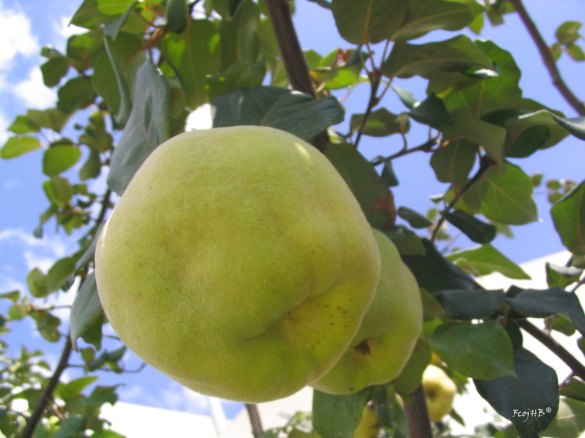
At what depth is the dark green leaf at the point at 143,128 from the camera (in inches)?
28.3

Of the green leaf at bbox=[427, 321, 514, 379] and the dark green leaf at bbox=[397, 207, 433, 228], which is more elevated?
the dark green leaf at bbox=[397, 207, 433, 228]

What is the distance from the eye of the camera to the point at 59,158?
173 cm

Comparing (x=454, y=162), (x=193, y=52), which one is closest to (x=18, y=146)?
(x=193, y=52)

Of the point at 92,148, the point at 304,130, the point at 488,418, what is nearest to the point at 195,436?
the point at 488,418

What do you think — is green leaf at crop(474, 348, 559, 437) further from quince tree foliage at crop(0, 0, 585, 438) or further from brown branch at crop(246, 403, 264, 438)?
brown branch at crop(246, 403, 264, 438)

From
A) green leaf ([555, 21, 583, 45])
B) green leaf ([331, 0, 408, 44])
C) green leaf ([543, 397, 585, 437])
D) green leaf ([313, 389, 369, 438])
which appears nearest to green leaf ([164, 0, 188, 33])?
green leaf ([331, 0, 408, 44])

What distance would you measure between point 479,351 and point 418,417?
300 mm

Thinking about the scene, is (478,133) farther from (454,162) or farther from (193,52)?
(193,52)

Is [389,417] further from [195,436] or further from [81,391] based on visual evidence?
[195,436]

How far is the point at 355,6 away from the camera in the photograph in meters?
1.00

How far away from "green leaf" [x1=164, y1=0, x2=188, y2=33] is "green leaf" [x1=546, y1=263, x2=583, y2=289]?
2.50ft

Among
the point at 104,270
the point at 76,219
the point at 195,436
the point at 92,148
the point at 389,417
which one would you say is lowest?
the point at 195,436

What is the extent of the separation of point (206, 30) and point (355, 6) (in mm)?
299

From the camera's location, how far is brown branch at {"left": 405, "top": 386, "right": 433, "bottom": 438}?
97 centimetres
